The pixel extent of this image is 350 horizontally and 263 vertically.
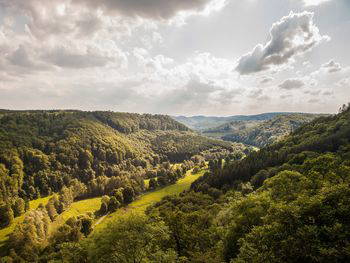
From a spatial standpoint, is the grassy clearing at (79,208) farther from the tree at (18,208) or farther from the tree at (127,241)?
the tree at (127,241)

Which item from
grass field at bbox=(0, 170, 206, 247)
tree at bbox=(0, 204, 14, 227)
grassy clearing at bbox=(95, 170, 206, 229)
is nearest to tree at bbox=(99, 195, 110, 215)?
grass field at bbox=(0, 170, 206, 247)

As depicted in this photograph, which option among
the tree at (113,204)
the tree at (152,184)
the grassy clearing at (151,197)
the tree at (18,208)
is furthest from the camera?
the tree at (152,184)

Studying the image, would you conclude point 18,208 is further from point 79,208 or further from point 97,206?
point 97,206

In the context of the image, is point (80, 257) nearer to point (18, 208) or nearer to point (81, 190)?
point (18, 208)

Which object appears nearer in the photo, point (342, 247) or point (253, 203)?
point (342, 247)

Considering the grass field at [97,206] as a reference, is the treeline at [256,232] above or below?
above

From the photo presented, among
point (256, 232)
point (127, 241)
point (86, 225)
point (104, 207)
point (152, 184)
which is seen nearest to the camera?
point (256, 232)

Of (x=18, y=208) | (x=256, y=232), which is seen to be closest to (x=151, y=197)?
(x=18, y=208)

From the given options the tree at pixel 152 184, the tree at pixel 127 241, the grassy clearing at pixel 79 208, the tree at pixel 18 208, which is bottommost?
the grassy clearing at pixel 79 208

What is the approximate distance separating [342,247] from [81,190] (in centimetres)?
17873

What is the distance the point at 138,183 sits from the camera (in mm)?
174375

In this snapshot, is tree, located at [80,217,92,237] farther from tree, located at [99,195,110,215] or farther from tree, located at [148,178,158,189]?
tree, located at [148,178,158,189]

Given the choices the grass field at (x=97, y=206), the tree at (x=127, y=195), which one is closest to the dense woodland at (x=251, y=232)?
the grass field at (x=97, y=206)

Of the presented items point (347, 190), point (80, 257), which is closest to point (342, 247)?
point (347, 190)
